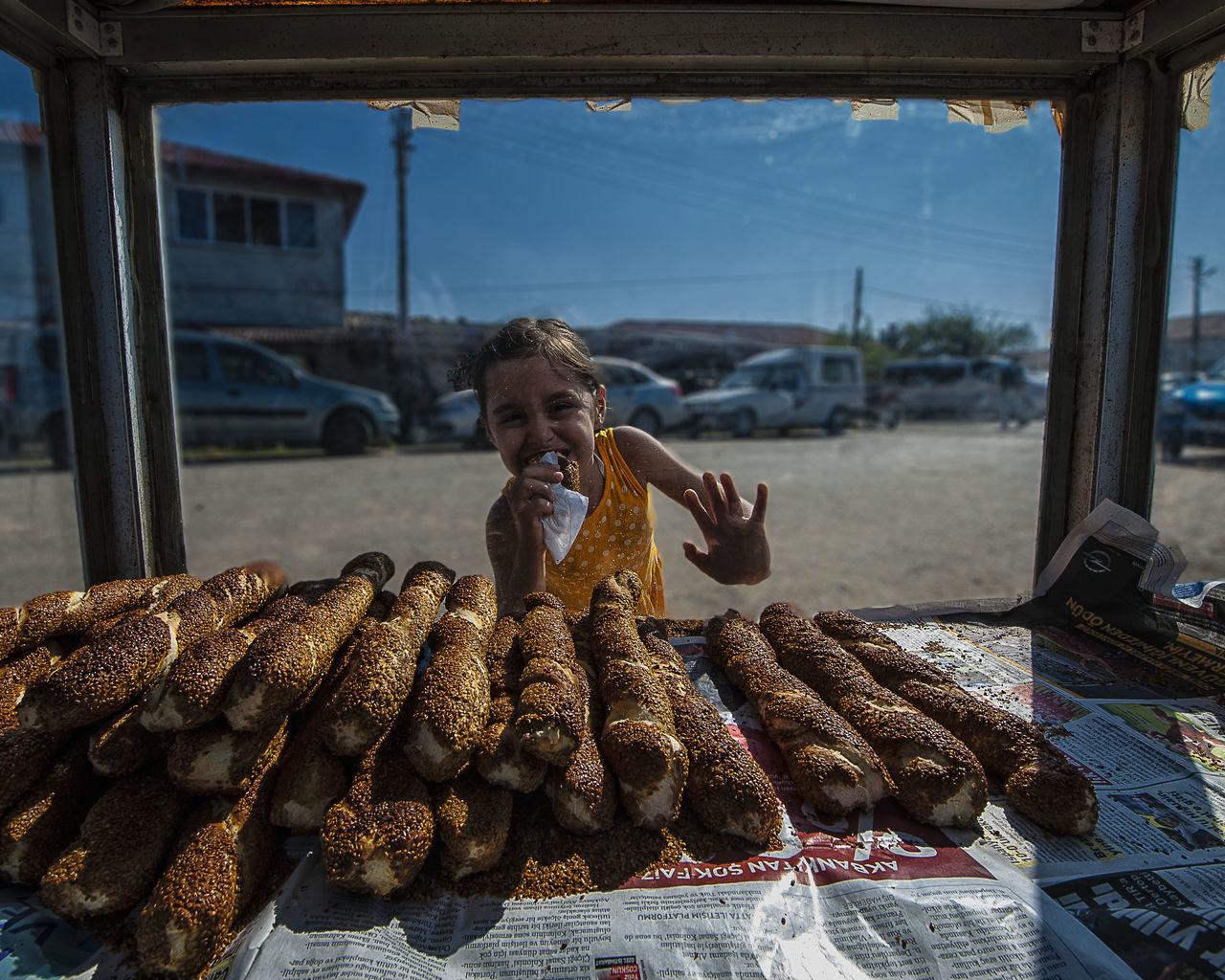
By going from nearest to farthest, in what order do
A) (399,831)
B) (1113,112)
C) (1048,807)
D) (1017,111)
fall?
(399,831) < (1048,807) < (1113,112) < (1017,111)

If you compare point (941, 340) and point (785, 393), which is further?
point (941, 340)

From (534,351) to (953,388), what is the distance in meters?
23.7

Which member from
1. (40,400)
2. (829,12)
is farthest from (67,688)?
(40,400)

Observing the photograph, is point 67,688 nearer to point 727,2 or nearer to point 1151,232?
point 727,2

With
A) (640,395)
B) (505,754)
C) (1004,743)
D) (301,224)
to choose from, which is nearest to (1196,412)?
(640,395)

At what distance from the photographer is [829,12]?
2.53m

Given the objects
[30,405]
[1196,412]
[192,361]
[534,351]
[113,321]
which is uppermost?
[192,361]

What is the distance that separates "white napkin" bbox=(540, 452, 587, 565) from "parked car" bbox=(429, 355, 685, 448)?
12.1 meters

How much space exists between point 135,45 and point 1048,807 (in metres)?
3.64

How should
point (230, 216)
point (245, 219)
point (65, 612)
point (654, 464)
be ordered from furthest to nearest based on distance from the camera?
point (245, 219)
point (230, 216)
point (654, 464)
point (65, 612)

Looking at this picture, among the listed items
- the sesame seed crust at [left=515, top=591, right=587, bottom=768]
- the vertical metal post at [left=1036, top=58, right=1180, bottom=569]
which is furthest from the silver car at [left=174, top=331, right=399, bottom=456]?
the sesame seed crust at [left=515, top=591, right=587, bottom=768]

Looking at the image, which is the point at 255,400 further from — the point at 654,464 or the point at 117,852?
the point at 117,852

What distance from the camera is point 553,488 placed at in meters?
2.57

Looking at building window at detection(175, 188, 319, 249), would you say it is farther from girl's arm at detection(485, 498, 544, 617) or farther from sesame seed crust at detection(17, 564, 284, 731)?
sesame seed crust at detection(17, 564, 284, 731)
